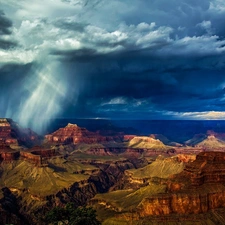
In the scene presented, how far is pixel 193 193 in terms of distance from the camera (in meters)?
148

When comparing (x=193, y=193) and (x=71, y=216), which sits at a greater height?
(x=71, y=216)

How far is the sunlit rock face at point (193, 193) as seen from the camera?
5679 inches

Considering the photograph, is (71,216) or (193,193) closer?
(71,216)

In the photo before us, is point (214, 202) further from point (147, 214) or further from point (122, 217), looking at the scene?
point (122, 217)

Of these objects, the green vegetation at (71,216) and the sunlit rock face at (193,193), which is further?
the sunlit rock face at (193,193)

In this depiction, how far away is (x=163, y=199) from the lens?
473 ft

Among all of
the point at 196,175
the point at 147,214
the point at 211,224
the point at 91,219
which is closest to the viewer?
the point at 91,219

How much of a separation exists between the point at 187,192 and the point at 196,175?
11.6 metres

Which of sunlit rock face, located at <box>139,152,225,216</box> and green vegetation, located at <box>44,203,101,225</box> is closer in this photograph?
green vegetation, located at <box>44,203,101,225</box>

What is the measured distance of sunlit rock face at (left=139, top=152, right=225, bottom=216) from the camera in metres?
144

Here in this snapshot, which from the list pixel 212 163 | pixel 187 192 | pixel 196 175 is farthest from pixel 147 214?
pixel 212 163

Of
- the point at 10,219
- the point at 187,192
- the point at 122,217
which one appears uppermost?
the point at 187,192

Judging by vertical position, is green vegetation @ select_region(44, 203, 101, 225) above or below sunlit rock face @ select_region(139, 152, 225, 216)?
above

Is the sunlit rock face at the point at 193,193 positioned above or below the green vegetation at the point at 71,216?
below
